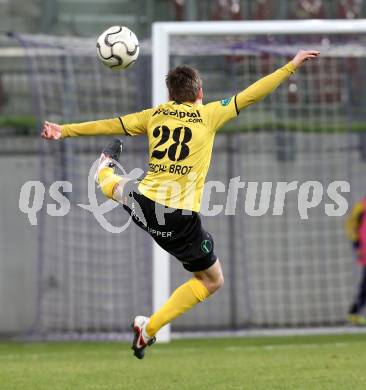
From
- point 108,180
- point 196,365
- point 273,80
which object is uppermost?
point 273,80

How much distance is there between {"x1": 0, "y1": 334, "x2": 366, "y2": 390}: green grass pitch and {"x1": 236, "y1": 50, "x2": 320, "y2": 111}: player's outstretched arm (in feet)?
6.27

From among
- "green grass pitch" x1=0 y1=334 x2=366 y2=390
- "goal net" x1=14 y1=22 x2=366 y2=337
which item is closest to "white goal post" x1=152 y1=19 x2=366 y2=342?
"green grass pitch" x1=0 y1=334 x2=366 y2=390

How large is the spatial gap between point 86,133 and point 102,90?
5.07m

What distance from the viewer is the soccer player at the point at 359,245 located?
477 inches

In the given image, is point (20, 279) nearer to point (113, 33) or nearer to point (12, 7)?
point (12, 7)

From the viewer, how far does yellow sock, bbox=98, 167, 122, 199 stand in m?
7.25

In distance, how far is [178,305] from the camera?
7.11 m

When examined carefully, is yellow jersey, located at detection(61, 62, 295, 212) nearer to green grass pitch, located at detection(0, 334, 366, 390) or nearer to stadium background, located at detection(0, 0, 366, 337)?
green grass pitch, located at detection(0, 334, 366, 390)

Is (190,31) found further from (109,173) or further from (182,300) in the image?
(182,300)

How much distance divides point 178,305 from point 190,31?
4.22m

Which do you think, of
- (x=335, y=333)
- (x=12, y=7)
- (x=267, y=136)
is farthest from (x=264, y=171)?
(x=12, y=7)

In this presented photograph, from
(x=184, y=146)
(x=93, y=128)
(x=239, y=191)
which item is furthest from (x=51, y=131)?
(x=239, y=191)

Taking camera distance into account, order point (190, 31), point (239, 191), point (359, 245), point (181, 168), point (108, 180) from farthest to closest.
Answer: point (239, 191), point (359, 245), point (190, 31), point (108, 180), point (181, 168)

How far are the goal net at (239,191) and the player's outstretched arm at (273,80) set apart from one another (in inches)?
192
